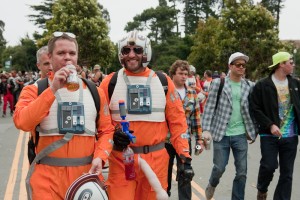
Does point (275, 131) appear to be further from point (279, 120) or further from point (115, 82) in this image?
point (115, 82)

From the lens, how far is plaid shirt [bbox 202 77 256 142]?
5.84 metres

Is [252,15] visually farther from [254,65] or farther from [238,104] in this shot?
[238,104]

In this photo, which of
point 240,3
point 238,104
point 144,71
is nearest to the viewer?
point 144,71

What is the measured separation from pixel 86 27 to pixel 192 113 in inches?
1139

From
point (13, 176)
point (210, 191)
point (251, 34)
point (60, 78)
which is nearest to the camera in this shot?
point (60, 78)

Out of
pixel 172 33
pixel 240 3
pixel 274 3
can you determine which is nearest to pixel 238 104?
pixel 240 3

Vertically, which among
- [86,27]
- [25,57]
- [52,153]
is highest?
[25,57]

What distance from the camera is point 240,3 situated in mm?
32594

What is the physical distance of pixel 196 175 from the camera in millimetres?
8219

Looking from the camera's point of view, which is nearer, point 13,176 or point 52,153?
point 52,153

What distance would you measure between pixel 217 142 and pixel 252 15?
2616cm

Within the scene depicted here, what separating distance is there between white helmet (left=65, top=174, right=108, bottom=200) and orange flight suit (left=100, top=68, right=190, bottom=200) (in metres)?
0.71

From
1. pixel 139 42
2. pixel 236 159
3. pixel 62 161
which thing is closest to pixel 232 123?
pixel 236 159

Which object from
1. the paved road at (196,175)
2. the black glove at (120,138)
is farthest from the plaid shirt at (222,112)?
the black glove at (120,138)
